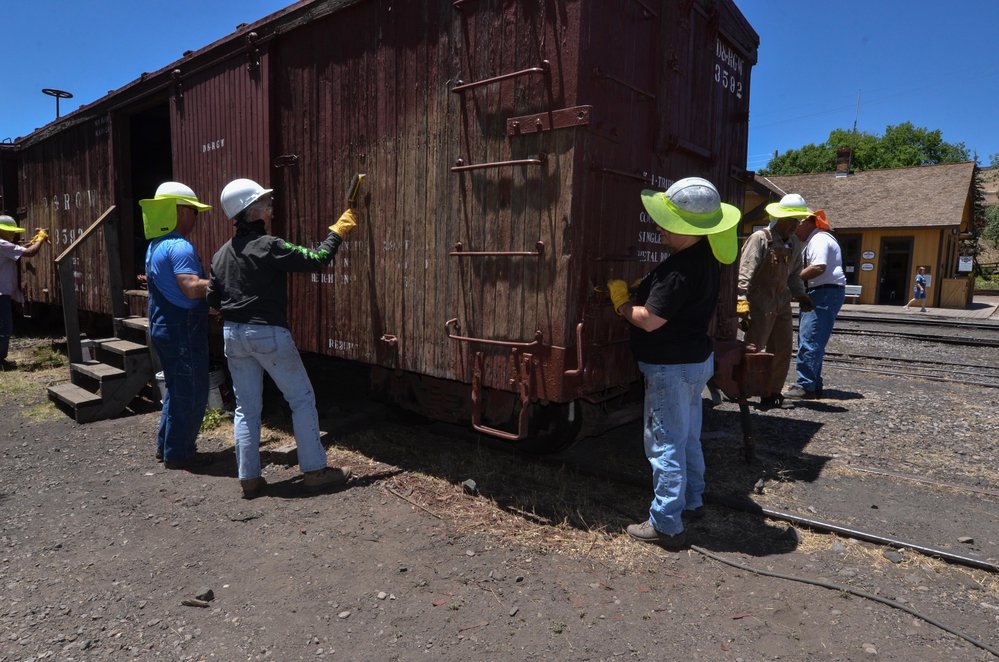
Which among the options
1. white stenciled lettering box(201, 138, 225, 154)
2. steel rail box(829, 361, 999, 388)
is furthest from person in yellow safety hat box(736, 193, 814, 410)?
white stenciled lettering box(201, 138, 225, 154)

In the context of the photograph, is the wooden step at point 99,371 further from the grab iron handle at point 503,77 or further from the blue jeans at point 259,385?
the grab iron handle at point 503,77

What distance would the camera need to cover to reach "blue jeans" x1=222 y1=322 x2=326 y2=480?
402cm

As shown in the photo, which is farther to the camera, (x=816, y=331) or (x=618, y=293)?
(x=816, y=331)

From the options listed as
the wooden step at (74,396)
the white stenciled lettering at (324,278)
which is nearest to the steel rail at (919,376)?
the white stenciled lettering at (324,278)

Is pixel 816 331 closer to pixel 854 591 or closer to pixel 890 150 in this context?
pixel 854 591

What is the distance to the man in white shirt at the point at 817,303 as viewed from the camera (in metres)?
6.59

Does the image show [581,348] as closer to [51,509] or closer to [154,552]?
[154,552]

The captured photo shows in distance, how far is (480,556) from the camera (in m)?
3.38

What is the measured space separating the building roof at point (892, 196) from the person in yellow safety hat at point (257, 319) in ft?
73.4

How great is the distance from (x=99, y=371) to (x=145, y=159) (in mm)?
4979

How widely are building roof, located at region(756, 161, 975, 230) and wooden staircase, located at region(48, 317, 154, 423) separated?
72.5 feet

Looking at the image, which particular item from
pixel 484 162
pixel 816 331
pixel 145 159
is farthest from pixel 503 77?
pixel 145 159

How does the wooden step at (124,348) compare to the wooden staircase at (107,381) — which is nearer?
the wooden staircase at (107,381)

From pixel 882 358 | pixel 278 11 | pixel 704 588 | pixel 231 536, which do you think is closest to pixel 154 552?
pixel 231 536
